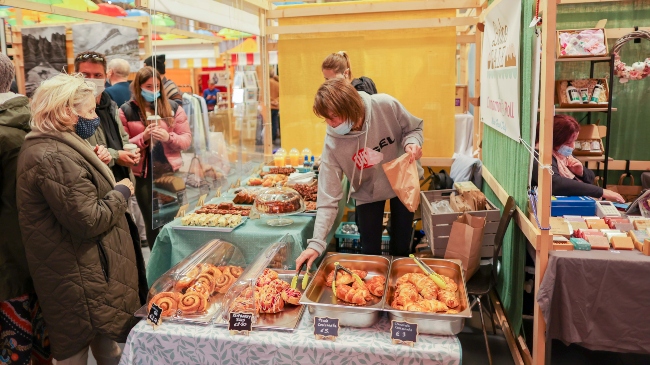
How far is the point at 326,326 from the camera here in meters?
1.92

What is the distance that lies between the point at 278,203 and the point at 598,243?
1757 mm

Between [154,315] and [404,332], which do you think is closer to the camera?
[404,332]

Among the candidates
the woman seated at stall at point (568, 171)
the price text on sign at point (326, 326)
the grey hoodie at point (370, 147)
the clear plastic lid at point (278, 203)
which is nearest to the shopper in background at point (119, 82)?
the clear plastic lid at point (278, 203)

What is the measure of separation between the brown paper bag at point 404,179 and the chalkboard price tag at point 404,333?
38.8 inches

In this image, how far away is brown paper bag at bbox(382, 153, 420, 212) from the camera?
278 centimetres

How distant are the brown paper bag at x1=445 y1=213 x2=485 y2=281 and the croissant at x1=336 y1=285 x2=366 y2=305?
990 mm

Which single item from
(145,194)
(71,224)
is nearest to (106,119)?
(145,194)

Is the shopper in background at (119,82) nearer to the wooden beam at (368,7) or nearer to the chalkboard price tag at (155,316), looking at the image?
the wooden beam at (368,7)

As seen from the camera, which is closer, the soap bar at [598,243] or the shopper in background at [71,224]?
the shopper in background at [71,224]

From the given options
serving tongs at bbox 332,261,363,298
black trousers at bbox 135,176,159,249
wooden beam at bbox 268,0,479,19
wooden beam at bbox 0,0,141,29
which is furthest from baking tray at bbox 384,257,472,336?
wooden beam at bbox 268,0,479,19

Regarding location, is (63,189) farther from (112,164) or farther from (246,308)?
(112,164)

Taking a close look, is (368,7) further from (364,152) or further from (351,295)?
(351,295)

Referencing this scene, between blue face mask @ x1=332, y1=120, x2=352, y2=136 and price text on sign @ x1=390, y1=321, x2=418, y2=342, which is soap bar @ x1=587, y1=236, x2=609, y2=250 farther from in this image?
blue face mask @ x1=332, y1=120, x2=352, y2=136

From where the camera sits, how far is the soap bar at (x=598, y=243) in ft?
8.05
